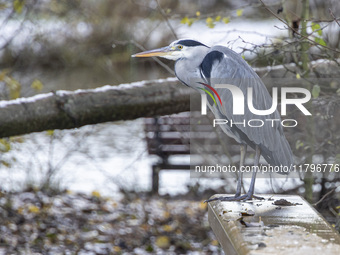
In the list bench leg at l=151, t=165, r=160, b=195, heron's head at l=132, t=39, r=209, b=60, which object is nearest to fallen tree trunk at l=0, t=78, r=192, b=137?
heron's head at l=132, t=39, r=209, b=60

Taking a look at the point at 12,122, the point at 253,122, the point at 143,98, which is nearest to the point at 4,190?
the point at 12,122

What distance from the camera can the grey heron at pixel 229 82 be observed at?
7.51ft

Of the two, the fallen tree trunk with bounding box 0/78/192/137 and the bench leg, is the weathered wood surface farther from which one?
the bench leg

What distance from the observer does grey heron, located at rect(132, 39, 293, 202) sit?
2.29m

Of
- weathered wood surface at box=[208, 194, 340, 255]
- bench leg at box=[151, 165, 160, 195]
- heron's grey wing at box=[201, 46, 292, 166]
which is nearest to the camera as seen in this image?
weathered wood surface at box=[208, 194, 340, 255]

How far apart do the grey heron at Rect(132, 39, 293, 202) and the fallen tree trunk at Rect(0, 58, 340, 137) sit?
1.42m

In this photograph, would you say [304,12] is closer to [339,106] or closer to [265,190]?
[339,106]

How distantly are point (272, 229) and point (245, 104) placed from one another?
0.68 meters

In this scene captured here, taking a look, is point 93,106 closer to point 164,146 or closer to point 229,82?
point 229,82

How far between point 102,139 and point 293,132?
531 cm

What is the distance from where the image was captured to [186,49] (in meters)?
2.34

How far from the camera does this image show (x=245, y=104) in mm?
2344

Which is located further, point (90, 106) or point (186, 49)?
point (90, 106)

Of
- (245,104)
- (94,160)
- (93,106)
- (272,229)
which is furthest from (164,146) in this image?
(272,229)
